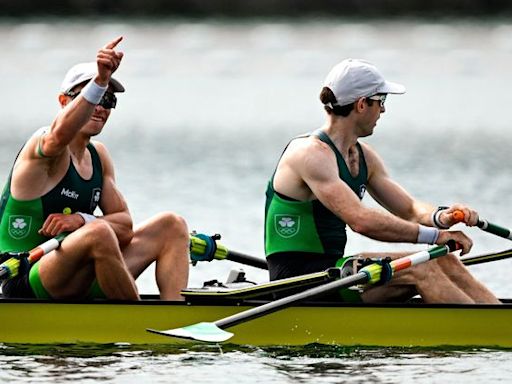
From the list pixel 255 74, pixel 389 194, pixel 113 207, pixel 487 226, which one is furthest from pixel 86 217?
pixel 255 74

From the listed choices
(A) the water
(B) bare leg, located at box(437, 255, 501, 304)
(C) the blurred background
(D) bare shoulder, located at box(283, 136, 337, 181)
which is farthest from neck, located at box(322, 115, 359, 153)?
(C) the blurred background

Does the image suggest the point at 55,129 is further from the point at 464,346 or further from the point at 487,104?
the point at 487,104

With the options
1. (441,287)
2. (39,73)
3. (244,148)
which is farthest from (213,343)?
(39,73)

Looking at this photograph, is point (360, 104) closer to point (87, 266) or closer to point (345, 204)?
point (345, 204)

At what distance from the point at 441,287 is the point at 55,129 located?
2742 mm

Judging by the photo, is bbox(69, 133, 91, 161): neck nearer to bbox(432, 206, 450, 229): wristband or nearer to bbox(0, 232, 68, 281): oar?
bbox(0, 232, 68, 281): oar

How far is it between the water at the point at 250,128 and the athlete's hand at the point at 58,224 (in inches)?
30.7

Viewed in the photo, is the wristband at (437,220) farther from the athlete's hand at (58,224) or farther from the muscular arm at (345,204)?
the athlete's hand at (58,224)

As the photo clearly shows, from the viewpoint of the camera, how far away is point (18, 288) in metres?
10.9

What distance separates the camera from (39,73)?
178ft

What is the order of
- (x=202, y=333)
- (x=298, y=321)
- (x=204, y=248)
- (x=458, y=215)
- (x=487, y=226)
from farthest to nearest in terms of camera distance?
1. (x=204, y=248)
2. (x=487, y=226)
3. (x=458, y=215)
4. (x=298, y=321)
5. (x=202, y=333)

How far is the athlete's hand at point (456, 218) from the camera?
36.5 feet

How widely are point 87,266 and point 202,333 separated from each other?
921mm

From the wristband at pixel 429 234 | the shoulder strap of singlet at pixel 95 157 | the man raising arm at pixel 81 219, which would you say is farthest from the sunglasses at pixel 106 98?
the wristband at pixel 429 234
